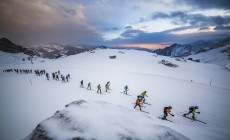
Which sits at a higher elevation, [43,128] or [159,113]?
[43,128]

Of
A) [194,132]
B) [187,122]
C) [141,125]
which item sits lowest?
[187,122]

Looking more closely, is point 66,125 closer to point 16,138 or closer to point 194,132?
point 16,138

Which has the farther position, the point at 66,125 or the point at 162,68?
the point at 162,68

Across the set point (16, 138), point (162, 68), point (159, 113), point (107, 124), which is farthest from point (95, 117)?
point (162, 68)

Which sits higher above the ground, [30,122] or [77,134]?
[77,134]

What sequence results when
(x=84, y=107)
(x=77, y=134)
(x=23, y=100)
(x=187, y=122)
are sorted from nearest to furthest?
(x=77, y=134), (x=84, y=107), (x=187, y=122), (x=23, y=100)

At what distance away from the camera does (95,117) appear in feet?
31.0

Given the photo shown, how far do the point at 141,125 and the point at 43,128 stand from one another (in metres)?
5.99

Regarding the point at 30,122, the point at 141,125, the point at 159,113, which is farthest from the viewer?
the point at 159,113

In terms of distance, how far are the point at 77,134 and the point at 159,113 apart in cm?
1244

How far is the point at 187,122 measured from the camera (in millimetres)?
16125

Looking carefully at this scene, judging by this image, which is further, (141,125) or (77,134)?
(141,125)

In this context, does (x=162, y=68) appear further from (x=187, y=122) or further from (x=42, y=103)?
(x=42, y=103)

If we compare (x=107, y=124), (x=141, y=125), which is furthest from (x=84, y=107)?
(x=141, y=125)
